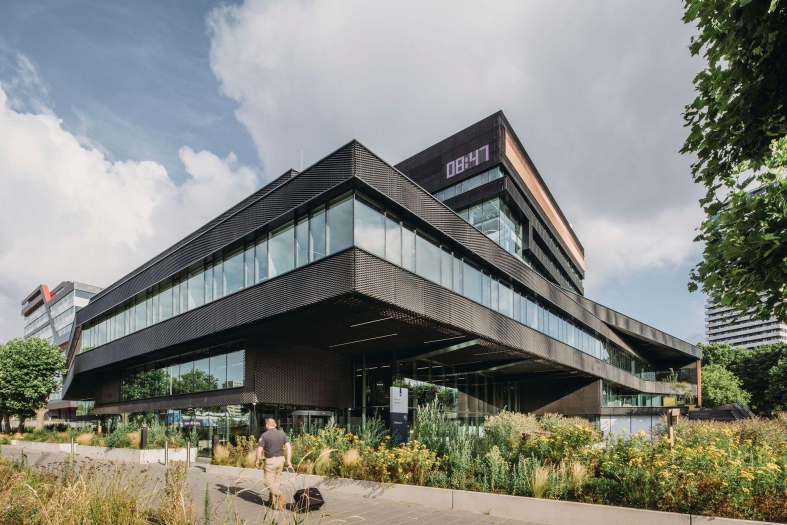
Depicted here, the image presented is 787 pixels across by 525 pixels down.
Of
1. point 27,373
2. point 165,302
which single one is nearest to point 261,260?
point 165,302

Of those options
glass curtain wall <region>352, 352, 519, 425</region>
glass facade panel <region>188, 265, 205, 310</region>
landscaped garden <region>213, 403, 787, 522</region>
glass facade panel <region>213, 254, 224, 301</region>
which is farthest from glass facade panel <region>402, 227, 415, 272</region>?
glass facade panel <region>188, 265, 205, 310</region>

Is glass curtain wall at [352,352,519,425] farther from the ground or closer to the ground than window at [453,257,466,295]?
closer to the ground

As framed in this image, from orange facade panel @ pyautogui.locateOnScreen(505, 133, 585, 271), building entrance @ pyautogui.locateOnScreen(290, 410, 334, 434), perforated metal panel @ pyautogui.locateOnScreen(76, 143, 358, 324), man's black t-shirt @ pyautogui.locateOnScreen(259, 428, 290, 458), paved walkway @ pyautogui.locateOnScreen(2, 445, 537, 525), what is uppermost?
orange facade panel @ pyautogui.locateOnScreen(505, 133, 585, 271)

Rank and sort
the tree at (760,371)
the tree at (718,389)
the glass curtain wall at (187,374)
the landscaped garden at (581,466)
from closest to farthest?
the landscaped garden at (581,466)
the glass curtain wall at (187,374)
the tree at (718,389)
the tree at (760,371)

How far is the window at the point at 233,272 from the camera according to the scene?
20.0 meters

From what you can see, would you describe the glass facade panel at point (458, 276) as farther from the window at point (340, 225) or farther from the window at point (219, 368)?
the window at point (219, 368)

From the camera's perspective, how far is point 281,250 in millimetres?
18031

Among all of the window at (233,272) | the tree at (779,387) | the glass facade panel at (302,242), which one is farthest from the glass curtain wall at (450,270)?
the tree at (779,387)

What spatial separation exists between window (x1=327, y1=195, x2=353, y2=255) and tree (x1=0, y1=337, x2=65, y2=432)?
3358cm

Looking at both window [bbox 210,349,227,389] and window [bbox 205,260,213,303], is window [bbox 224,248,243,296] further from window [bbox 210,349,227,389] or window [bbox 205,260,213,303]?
window [bbox 210,349,227,389]

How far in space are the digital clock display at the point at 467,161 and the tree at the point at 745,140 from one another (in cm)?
3191

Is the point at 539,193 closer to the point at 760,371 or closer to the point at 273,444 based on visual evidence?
the point at 760,371

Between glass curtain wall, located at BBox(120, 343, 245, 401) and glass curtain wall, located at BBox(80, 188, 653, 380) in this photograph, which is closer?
glass curtain wall, located at BBox(80, 188, 653, 380)

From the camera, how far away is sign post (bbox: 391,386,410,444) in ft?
45.7
